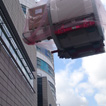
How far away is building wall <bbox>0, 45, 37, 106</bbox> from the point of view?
11.1 m

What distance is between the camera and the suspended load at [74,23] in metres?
4.04

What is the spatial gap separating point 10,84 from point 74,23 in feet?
31.2

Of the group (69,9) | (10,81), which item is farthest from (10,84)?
(69,9)

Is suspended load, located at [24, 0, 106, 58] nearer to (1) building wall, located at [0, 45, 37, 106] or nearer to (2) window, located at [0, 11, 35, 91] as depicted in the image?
(1) building wall, located at [0, 45, 37, 106]

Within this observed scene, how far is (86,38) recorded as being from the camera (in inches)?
168

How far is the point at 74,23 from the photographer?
4.09m

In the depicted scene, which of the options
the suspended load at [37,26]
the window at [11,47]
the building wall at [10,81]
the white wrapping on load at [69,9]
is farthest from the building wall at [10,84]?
the white wrapping on load at [69,9]

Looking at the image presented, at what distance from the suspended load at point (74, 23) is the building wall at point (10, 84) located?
725 centimetres

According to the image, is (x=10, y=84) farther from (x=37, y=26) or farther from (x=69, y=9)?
(x=69, y=9)

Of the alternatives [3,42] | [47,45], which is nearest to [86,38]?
[47,45]

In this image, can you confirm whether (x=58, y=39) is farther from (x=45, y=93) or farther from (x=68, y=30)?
(x=45, y=93)

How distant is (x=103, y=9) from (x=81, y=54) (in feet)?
4.06

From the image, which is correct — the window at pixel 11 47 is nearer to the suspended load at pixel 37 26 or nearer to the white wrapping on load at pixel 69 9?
the suspended load at pixel 37 26

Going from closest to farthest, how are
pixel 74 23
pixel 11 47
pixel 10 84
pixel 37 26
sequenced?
pixel 74 23
pixel 37 26
pixel 10 84
pixel 11 47
